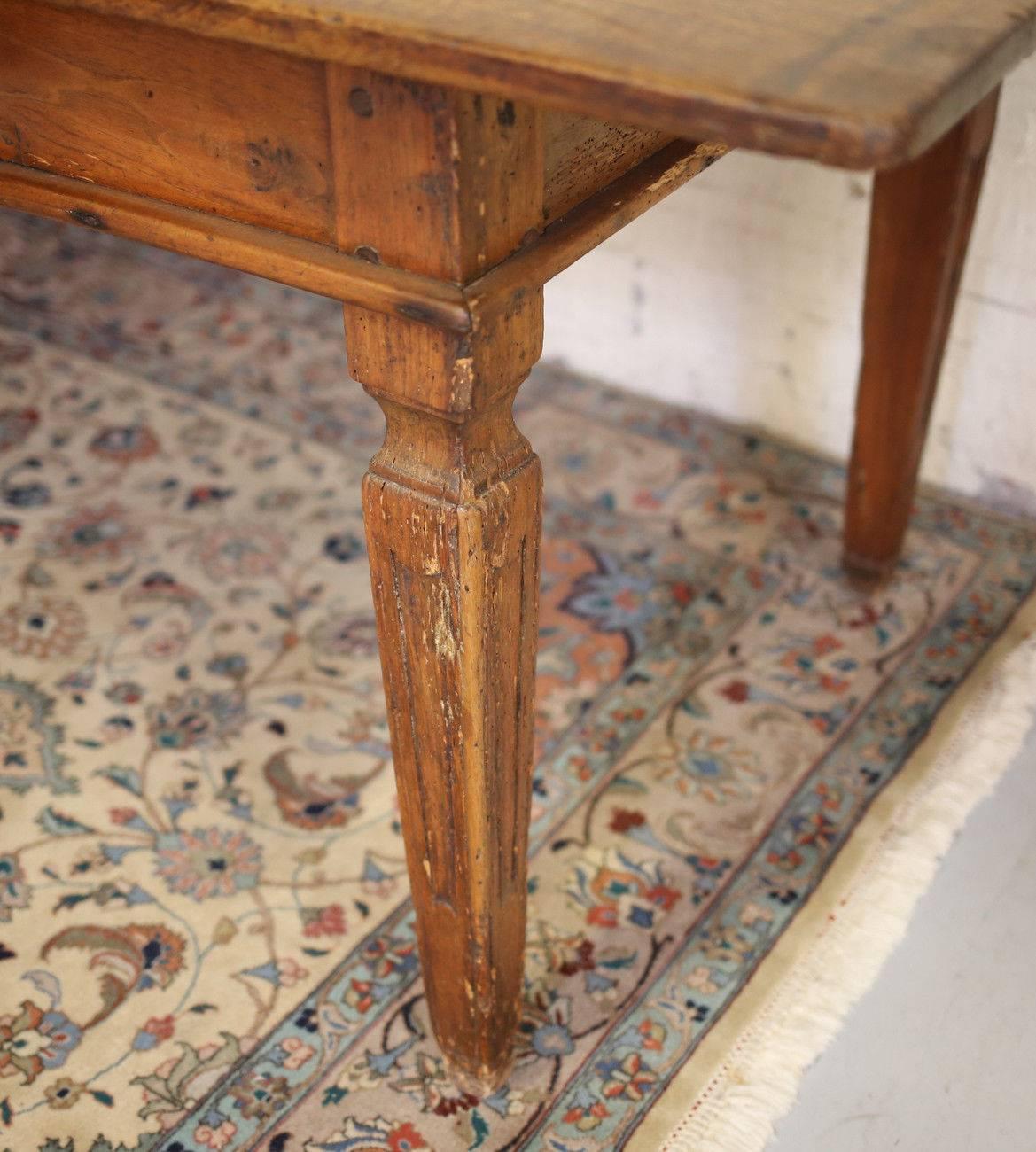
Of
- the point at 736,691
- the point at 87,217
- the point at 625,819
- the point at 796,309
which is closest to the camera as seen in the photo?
the point at 87,217

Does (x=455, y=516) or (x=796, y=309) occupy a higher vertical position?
(x=455, y=516)

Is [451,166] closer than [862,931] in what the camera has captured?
Yes

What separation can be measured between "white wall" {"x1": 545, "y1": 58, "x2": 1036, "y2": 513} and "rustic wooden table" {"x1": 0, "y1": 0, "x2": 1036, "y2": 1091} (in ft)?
3.00

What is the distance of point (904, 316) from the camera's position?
55.6 inches

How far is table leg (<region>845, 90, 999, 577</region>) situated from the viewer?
130 centimetres

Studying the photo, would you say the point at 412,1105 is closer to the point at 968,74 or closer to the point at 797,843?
the point at 797,843

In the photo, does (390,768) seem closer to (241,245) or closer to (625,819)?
(625,819)

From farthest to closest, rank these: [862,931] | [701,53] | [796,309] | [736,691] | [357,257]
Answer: [796,309]
[736,691]
[862,931]
[357,257]
[701,53]

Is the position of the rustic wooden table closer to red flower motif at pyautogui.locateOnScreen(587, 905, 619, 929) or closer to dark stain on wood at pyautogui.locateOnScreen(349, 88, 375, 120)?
dark stain on wood at pyautogui.locateOnScreen(349, 88, 375, 120)

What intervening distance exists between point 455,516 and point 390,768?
0.69m

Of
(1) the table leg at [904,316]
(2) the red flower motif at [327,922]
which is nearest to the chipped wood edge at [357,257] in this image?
(1) the table leg at [904,316]

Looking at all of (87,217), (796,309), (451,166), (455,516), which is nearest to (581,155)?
(451,166)

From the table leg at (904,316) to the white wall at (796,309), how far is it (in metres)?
0.27

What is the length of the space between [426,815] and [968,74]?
61 centimetres
